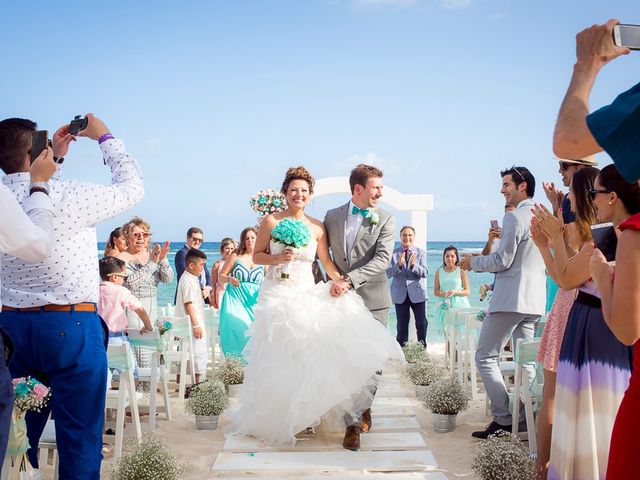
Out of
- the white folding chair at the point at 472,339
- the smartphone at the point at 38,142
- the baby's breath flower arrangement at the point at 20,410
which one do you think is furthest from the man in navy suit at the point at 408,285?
the smartphone at the point at 38,142

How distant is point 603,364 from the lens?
10.7 ft

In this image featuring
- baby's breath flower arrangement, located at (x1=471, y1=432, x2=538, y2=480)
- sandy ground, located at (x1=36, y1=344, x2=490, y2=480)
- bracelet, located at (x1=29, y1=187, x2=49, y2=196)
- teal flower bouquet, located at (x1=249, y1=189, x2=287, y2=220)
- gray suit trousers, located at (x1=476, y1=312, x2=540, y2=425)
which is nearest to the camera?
bracelet, located at (x1=29, y1=187, x2=49, y2=196)

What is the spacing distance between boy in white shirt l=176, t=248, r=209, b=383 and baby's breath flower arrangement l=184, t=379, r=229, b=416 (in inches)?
69.1

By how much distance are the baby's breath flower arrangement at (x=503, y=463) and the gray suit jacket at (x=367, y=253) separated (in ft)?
6.00

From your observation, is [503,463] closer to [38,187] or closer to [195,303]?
[38,187]

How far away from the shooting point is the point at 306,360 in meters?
5.04

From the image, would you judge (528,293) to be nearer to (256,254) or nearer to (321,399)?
(321,399)

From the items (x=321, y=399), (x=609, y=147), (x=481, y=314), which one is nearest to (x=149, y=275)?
(x=321, y=399)

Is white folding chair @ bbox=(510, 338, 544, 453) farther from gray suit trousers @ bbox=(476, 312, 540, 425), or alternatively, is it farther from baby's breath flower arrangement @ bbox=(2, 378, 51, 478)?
baby's breath flower arrangement @ bbox=(2, 378, 51, 478)

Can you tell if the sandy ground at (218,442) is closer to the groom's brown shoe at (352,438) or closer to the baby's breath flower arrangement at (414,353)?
the groom's brown shoe at (352,438)

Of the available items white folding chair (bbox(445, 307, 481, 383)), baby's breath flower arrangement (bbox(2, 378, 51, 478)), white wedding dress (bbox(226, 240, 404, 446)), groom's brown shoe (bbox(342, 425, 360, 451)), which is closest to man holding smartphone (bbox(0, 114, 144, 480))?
baby's breath flower arrangement (bbox(2, 378, 51, 478))

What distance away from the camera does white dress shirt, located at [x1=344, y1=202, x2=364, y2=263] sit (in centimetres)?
546

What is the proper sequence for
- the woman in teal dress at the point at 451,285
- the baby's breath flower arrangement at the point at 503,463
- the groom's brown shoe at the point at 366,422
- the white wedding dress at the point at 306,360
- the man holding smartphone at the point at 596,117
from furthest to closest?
the woman in teal dress at the point at 451,285 → the groom's brown shoe at the point at 366,422 → the white wedding dress at the point at 306,360 → the baby's breath flower arrangement at the point at 503,463 → the man holding smartphone at the point at 596,117

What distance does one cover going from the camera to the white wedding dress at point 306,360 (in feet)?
16.4
